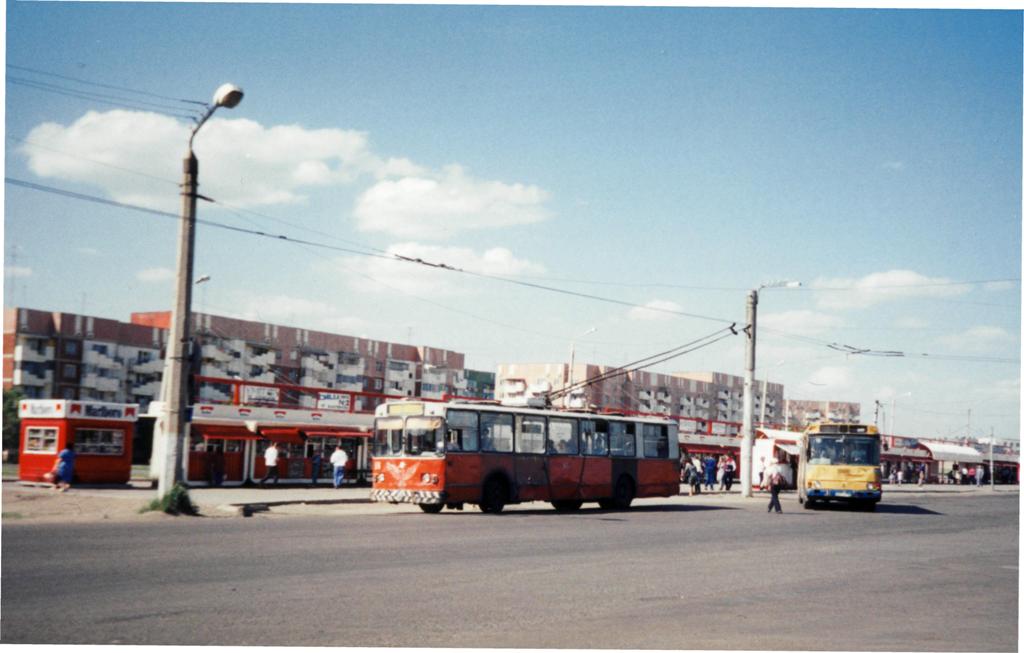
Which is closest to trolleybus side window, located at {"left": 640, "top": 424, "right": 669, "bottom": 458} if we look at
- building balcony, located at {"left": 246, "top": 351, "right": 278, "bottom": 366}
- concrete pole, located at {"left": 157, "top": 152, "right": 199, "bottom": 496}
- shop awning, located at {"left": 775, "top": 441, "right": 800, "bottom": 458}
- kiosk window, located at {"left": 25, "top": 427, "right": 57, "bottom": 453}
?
concrete pole, located at {"left": 157, "top": 152, "right": 199, "bottom": 496}

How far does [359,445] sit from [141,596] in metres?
28.6

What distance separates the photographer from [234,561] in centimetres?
1234

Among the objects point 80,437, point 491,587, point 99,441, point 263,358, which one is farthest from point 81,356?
point 491,587

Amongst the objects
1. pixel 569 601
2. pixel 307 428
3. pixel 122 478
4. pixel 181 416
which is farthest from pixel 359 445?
pixel 569 601

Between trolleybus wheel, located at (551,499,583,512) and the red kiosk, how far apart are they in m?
13.5

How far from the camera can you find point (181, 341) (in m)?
19.4

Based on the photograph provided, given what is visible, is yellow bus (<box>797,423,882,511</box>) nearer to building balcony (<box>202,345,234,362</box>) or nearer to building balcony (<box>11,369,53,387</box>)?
building balcony (<box>202,345,234,362</box>)

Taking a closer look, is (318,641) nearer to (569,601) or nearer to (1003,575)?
(569,601)

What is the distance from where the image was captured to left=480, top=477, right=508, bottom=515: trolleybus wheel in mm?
24531

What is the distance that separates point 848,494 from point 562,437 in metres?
9.86

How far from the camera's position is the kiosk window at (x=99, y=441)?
30.7 meters

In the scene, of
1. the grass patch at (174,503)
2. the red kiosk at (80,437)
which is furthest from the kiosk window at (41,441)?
the grass patch at (174,503)

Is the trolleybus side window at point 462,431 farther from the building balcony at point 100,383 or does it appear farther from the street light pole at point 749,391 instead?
the building balcony at point 100,383

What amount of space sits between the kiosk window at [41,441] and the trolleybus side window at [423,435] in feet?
41.9
